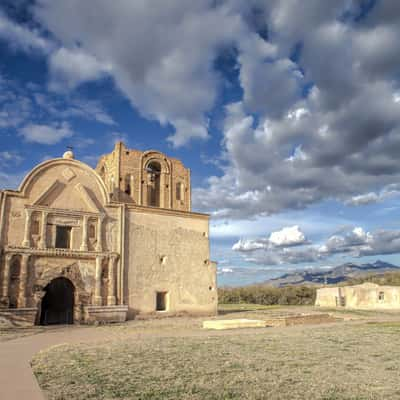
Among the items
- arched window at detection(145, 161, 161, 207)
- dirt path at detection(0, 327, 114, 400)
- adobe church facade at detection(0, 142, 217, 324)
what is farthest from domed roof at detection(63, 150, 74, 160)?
dirt path at detection(0, 327, 114, 400)

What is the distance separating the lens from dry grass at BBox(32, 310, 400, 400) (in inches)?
240

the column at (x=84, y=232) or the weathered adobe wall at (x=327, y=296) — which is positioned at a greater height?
the column at (x=84, y=232)

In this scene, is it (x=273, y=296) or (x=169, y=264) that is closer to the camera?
(x=169, y=264)

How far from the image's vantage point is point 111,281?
21.1m

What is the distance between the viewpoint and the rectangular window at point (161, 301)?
23.1 meters

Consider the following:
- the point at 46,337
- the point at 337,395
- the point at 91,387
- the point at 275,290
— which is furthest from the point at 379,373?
the point at 275,290

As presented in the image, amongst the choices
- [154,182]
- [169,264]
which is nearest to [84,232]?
[169,264]

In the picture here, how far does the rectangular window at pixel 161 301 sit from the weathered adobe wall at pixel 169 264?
11.3 inches

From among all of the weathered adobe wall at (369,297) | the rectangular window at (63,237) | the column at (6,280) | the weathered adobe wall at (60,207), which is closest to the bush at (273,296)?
the weathered adobe wall at (369,297)

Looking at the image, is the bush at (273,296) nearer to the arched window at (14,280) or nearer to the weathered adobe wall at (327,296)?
the weathered adobe wall at (327,296)

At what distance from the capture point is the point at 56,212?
20469 mm

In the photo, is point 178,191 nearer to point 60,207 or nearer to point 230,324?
point 60,207

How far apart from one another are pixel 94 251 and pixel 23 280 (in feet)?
11.9

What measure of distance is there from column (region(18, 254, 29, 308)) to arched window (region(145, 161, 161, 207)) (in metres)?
10.1
